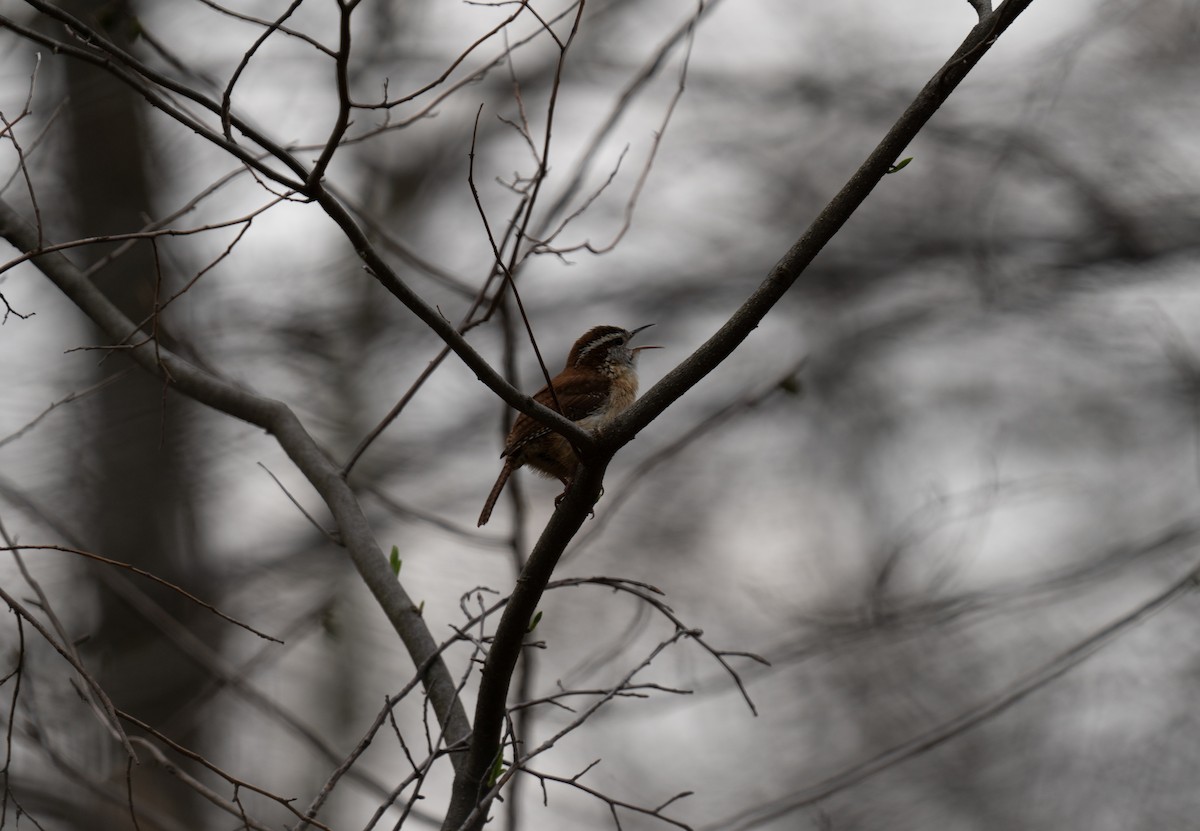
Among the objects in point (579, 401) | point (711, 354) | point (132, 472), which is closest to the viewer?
point (711, 354)

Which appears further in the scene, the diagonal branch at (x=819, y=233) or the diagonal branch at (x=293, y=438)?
the diagonal branch at (x=293, y=438)

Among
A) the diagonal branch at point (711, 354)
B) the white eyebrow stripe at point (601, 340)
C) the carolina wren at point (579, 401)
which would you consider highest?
the white eyebrow stripe at point (601, 340)

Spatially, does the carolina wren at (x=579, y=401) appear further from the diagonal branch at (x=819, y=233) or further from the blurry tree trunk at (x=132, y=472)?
the blurry tree trunk at (x=132, y=472)

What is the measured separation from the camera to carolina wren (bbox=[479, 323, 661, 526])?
4.96 meters

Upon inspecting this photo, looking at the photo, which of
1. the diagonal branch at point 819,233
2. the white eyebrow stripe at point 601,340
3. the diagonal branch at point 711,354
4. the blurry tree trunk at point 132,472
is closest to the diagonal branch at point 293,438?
the diagonal branch at point 711,354

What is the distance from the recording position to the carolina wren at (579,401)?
4957mm

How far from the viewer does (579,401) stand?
5367mm

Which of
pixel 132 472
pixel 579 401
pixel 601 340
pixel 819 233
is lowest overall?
pixel 819 233

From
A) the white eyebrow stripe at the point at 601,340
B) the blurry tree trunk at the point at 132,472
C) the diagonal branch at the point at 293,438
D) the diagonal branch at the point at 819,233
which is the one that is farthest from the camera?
the blurry tree trunk at the point at 132,472

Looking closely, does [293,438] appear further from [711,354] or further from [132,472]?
[132,472]

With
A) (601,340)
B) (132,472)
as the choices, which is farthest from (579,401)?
(132,472)

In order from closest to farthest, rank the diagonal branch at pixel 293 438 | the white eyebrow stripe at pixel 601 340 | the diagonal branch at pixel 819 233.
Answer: the diagonal branch at pixel 819 233 < the diagonal branch at pixel 293 438 < the white eyebrow stripe at pixel 601 340

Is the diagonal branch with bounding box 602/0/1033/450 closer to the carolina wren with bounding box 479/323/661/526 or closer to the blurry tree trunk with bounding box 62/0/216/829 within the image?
the carolina wren with bounding box 479/323/661/526

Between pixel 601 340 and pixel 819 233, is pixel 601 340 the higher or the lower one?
the higher one
